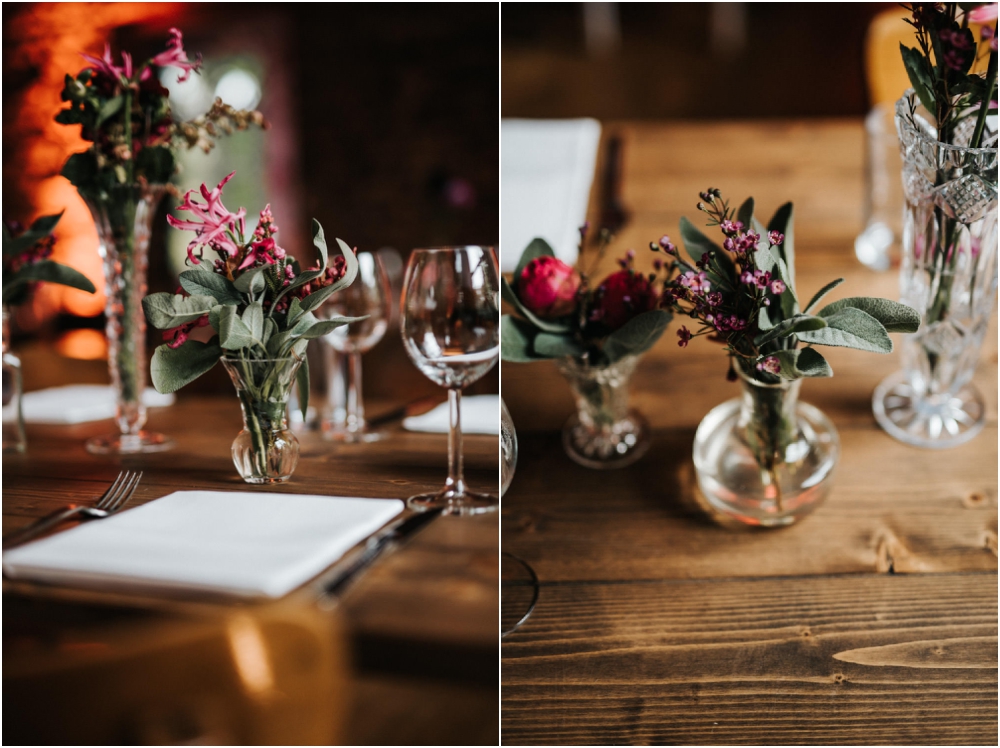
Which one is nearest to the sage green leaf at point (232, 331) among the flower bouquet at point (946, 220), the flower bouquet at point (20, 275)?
the flower bouquet at point (20, 275)

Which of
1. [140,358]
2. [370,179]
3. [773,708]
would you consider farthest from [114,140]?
[370,179]

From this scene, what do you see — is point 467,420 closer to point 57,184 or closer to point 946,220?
point 946,220

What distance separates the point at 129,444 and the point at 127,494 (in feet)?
0.67

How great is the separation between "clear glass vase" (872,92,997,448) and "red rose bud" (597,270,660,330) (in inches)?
9.4

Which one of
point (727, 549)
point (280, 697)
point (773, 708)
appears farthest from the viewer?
point (727, 549)

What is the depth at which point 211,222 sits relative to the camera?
1.59ft

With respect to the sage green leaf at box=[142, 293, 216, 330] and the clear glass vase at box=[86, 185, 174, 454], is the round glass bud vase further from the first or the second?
the clear glass vase at box=[86, 185, 174, 454]

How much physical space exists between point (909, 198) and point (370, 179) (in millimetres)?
4203

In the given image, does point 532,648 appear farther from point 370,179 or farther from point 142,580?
point 370,179

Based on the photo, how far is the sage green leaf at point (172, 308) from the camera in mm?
478

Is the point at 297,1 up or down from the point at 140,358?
up

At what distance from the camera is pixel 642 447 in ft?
2.42

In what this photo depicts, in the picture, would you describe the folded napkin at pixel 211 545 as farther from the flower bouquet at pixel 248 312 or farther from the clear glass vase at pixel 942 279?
the clear glass vase at pixel 942 279

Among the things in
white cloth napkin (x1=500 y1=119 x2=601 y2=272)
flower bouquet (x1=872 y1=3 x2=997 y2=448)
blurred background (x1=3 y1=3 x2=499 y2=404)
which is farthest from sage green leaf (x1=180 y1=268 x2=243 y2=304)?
blurred background (x1=3 y1=3 x2=499 y2=404)
